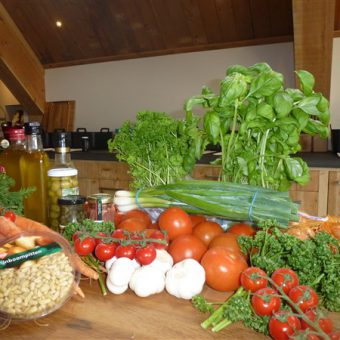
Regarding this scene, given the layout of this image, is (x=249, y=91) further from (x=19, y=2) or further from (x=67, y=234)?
(x=19, y=2)

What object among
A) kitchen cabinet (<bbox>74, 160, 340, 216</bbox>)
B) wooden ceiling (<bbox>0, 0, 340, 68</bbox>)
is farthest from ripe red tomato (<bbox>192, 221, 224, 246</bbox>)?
wooden ceiling (<bbox>0, 0, 340, 68</bbox>)

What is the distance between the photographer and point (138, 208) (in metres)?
1.03

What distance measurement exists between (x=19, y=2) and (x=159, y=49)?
4.41ft

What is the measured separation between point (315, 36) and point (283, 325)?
2.00 metres

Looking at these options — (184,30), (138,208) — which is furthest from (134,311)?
(184,30)

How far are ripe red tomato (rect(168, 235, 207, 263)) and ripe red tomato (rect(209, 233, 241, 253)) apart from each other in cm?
3

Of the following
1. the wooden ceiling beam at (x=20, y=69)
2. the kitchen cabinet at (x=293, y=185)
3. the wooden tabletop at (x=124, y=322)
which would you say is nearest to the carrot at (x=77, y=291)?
the wooden tabletop at (x=124, y=322)

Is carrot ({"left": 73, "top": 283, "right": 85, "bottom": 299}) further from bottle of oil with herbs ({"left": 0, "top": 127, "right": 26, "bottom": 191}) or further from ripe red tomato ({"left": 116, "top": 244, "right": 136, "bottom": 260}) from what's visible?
bottle of oil with herbs ({"left": 0, "top": 127, "right": 26, "bottom": 191})

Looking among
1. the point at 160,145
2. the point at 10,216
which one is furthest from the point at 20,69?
the point at 10,216

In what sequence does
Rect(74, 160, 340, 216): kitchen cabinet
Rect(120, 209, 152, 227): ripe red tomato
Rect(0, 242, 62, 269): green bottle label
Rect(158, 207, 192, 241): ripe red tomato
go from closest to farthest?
1. Rect(0, 242, 62, 269): green bottle label
2. Rect(158, 207, 192, 241): ripe red tomato
3. Rect(120, 209, 152, 227): ripe red tomato
4. Rect(74, 160, 340, 216): kitchen cabinet

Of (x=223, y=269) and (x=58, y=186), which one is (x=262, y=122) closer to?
(x=223, y=269)

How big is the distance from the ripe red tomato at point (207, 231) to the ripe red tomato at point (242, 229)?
33 millimetres

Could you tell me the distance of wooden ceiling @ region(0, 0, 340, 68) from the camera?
2.67 m

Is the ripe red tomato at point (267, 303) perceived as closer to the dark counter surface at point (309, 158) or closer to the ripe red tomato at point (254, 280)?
the ripe red tomato at point (254, 280)
